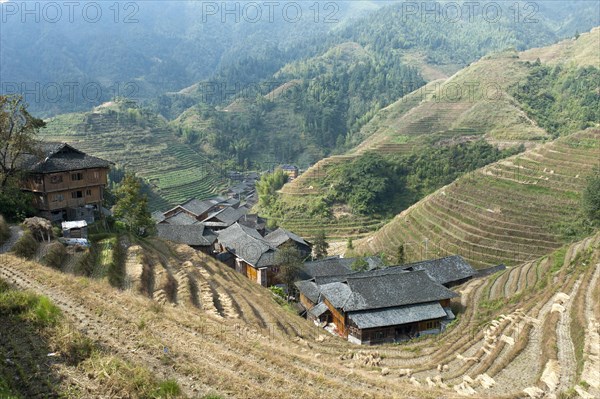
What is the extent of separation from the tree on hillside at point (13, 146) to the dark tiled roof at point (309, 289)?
1527 cm

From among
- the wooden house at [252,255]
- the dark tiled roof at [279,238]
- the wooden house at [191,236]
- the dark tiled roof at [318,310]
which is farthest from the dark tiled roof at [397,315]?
the dark tiled roof at [279,238]

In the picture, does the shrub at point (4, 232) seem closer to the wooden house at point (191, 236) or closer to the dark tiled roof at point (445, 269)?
the wooden house at point (191, 236)

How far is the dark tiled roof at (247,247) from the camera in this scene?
105 feet

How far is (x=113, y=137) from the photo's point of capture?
8000 cm

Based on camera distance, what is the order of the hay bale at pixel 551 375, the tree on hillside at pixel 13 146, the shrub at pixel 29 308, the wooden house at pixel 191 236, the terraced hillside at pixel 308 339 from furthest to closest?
1. the wooden house at pixel 191 236
2. the tree on hillside at pixel 13 146
3. the hay bale at pixel 551 375
4. the terraced hillside at pixel 308 339
5. the shrub at pixel 29 308

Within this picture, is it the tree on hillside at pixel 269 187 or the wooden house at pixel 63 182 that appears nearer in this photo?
the wooden house at pixel 63 182

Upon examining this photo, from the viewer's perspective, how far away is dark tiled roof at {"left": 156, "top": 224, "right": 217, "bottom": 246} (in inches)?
1364

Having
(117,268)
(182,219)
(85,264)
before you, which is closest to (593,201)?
(117,268)

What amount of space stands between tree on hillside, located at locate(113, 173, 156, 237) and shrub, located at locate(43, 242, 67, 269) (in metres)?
7.11

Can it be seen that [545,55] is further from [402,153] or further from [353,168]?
[353,168]

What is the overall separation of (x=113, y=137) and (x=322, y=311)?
67.3 meters

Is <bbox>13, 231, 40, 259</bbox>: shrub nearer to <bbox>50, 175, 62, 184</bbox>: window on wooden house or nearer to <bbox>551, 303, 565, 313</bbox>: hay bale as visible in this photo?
<bbox>50, 175, 62, 184</bbox>: window on wooden house

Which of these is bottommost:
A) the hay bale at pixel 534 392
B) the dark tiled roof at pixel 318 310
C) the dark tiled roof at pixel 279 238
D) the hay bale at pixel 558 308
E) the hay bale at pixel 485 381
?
the dark tiled roof at pixel 318 310

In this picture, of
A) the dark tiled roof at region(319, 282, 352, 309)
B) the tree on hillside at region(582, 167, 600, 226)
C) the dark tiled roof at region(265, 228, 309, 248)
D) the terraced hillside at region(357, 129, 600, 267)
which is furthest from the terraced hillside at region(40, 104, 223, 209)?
the tree on hillside at region(582, 167, 600, 226)
